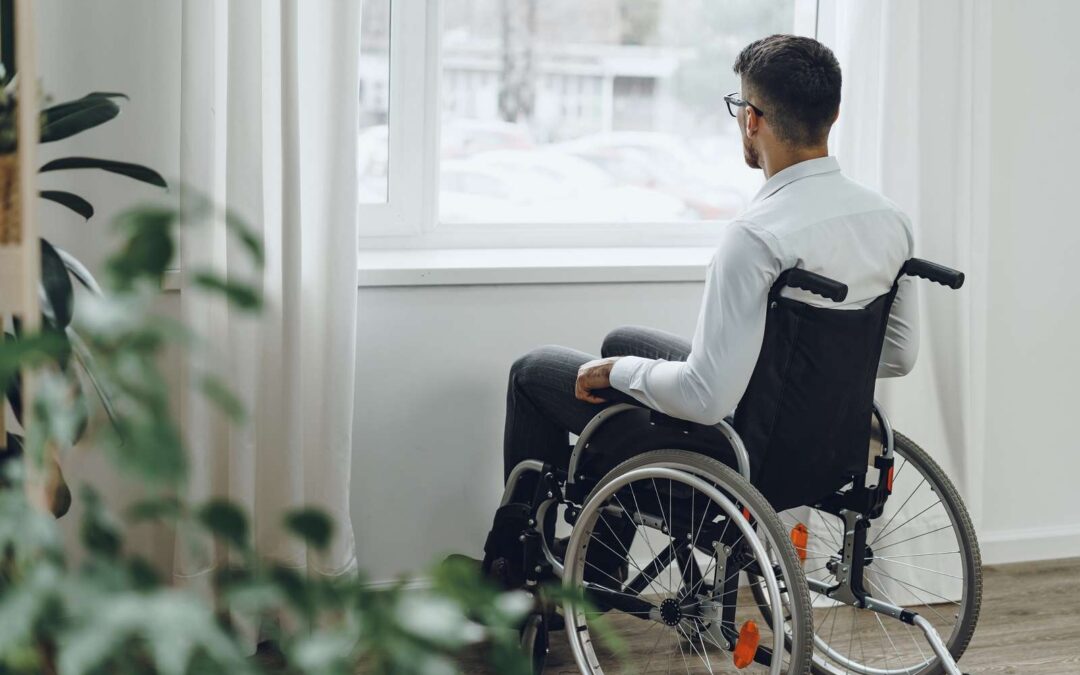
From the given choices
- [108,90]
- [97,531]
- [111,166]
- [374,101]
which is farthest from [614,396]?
[97,531]

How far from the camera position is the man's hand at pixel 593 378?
1947 millimetres

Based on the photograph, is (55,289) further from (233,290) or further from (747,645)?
(233,290)

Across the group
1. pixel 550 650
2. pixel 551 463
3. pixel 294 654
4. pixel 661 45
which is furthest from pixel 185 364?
pixel 294 654

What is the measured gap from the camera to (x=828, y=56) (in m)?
1.85

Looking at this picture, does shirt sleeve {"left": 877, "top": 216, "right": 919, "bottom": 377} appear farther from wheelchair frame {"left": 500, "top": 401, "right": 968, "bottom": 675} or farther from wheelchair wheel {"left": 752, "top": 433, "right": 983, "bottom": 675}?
wheelchair wheel {"left": 752, "top": 433, "right": 983, "bottom": 675}

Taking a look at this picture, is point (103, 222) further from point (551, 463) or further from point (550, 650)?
point (550, 650)

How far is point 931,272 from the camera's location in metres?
1.87

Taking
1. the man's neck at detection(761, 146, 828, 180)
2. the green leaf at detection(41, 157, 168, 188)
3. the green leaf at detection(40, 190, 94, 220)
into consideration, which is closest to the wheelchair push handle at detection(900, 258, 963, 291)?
the man's neck at detection(761, 146, 828, 180)

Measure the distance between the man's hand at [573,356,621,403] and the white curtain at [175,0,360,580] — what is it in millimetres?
530

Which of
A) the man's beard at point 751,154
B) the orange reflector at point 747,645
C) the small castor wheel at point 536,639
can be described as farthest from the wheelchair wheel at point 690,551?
the man's beard at point 751,154

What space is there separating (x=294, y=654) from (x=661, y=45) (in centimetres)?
256

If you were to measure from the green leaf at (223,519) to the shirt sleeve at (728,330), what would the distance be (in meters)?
1.35

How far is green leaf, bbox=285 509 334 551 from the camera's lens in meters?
0.43

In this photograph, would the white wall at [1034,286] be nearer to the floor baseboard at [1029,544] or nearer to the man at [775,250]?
the floor baseboard at [1029,544]
